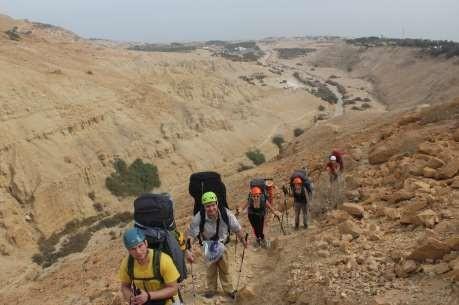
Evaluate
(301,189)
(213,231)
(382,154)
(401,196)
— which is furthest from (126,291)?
(382,154)

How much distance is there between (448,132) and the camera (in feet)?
39.7

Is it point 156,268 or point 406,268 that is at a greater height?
point 156,268

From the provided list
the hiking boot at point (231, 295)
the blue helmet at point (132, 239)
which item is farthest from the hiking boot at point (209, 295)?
the blue helmet at point (132, 239)

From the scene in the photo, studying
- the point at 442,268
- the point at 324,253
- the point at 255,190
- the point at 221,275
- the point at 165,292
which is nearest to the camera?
the point at 165,292

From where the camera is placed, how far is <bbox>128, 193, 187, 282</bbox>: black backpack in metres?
5.09

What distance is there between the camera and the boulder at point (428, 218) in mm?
7777

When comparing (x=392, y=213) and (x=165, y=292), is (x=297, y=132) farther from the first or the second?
(x=165, y=292)

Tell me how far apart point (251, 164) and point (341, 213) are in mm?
25298

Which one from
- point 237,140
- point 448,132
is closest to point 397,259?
point 448,132

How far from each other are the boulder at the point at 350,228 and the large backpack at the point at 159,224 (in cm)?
388

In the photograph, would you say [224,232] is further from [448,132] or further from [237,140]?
[237,140]

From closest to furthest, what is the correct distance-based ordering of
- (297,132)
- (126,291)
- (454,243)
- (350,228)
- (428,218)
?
(126,291)
(454,243)
(428,218)
(350,228)
(297,132)

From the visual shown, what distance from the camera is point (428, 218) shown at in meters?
7.86

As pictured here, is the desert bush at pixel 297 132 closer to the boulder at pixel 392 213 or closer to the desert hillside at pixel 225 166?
the desert hillside at pixel 225 166
